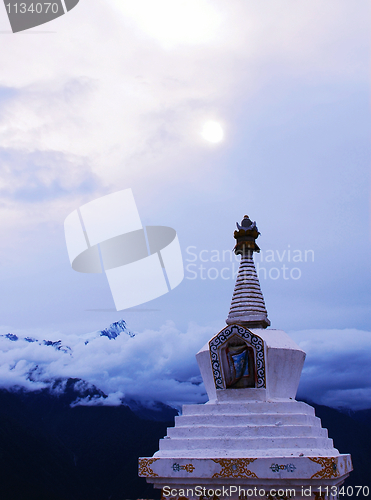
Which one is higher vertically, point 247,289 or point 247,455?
point 247,289

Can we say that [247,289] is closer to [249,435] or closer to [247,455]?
[249,435]

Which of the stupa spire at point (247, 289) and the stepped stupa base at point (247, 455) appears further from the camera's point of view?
the stupa spire at point (247, 289)

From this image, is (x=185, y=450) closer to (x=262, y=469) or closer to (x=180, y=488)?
(x=180, y=488)

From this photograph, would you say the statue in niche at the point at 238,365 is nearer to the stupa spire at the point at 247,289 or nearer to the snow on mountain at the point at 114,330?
the stupa spire at the point at 247,289

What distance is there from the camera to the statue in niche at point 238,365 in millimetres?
8391

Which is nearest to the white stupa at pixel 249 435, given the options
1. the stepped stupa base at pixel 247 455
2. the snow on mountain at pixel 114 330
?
the stepped stupa base at pixel 247 455

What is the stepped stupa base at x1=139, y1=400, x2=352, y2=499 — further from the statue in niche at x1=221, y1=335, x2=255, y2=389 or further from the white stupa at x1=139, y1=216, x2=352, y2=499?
the statue in niche at x1=221, y1=335, x2=255, y2=389

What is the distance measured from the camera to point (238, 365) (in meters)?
8.45

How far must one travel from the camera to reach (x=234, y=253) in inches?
417

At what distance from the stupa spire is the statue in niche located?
0.78 m

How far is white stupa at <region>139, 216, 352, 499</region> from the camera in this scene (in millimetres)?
7000

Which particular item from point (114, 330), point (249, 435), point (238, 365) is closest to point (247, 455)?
point (249, 435)

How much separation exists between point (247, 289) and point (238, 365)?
6.22 ft

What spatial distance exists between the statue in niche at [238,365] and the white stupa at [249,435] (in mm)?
19
